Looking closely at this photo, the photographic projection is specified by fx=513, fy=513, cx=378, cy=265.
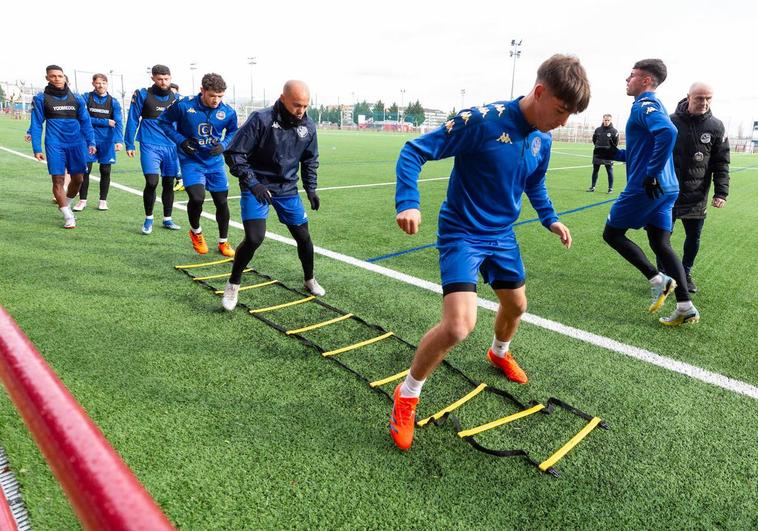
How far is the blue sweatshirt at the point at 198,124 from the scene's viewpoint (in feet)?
18.0

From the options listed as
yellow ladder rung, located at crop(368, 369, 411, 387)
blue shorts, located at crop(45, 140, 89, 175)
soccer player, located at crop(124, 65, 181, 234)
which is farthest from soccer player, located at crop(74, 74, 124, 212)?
yellow ladder rung, located at crop(368, 369, 411, 387)

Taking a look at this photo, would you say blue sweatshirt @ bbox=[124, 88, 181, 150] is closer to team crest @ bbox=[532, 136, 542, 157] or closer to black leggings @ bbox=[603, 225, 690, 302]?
team crest @ bbox=[532, 136, 542, 157]

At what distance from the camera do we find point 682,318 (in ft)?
13.9

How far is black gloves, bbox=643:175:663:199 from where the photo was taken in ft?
13.4

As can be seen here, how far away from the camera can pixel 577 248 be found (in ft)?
23.0

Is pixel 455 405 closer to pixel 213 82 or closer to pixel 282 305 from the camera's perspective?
pixel 282 305

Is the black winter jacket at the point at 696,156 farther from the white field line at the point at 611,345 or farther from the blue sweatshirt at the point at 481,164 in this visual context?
the blue sweatshirt at the point at 481,164

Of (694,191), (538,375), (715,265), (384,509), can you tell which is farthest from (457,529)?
(715,265)

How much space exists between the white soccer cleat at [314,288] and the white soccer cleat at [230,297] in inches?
27.6

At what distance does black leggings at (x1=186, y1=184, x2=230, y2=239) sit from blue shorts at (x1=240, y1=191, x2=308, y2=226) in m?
1.54

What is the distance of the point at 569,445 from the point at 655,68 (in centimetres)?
312

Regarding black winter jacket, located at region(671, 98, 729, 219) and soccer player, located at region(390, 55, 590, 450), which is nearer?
soccer player, located at region(390, 55, 590, 450)

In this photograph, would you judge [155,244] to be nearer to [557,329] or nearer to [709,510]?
[557,329]

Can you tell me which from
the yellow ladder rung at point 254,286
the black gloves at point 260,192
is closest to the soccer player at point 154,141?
the yellow ladder rung at point 254,286
